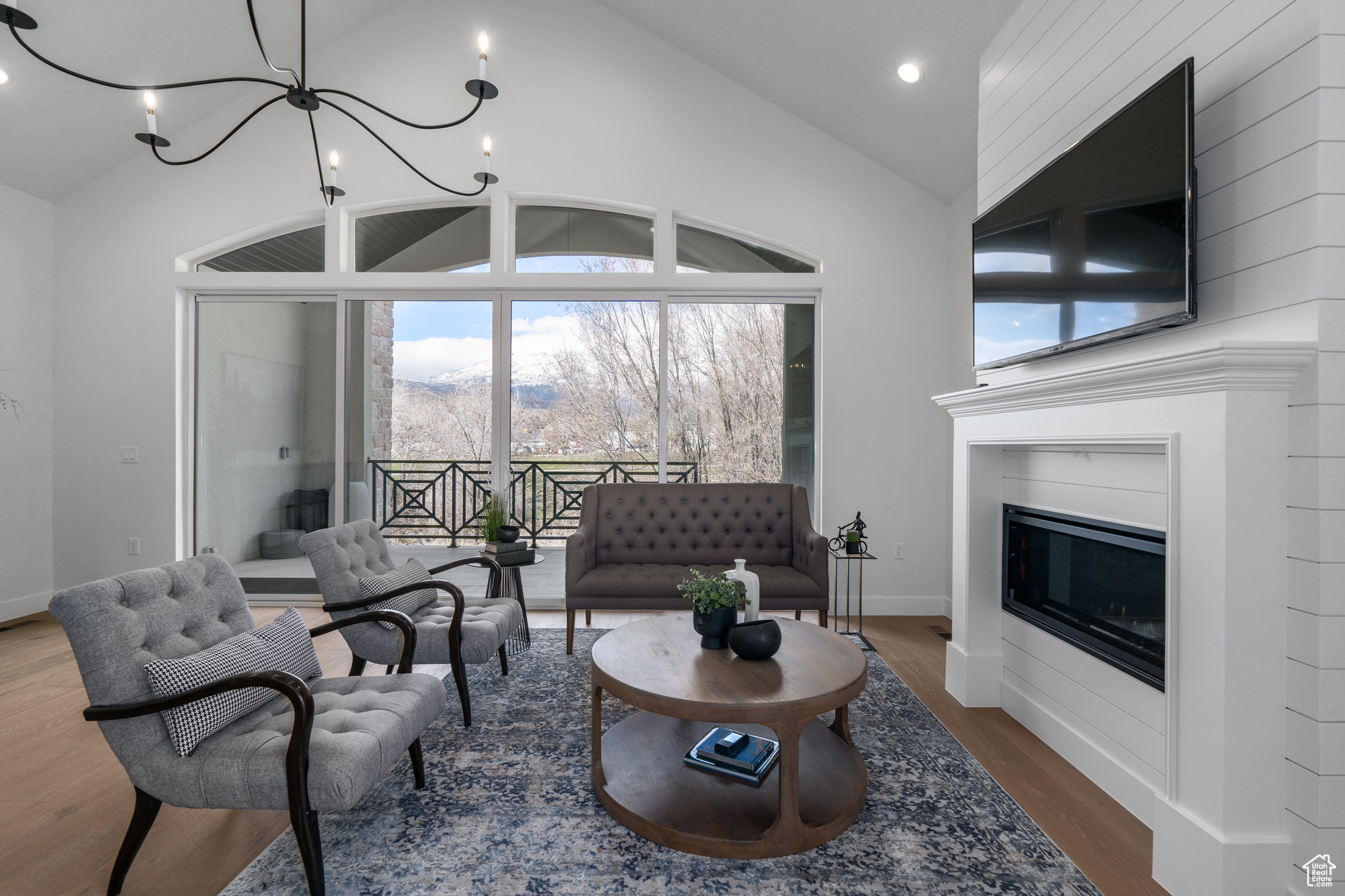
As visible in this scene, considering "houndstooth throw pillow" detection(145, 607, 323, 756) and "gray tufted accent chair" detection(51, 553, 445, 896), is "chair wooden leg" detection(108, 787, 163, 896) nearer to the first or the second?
"gray tufted accent chair" detection(51, 553, 445, 896)

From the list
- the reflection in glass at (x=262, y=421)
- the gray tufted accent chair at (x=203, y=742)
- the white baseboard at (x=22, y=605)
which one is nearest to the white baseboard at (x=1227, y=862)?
the gray tufted accent chair at (x=203, y=742)

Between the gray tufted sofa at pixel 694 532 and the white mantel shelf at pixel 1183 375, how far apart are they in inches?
69.6

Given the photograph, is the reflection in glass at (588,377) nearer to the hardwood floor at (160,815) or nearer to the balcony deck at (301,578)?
the balcony deck at (301,578)

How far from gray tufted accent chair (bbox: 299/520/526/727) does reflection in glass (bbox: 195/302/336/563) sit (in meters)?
2.12

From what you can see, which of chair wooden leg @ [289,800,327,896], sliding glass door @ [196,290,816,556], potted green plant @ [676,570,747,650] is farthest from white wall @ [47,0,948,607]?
chair wooden leg @ [289,800,327,896]

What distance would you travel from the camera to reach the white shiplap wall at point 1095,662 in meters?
1.99

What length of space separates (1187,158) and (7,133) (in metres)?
6.13

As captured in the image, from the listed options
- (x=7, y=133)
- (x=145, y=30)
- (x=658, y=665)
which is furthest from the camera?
(x=7, y=133)

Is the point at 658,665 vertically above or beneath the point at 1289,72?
beneath

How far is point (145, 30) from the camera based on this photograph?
3.66 meters

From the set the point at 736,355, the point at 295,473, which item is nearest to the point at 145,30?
the point at 295,473

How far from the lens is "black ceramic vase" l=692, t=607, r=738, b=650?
7.53 feet

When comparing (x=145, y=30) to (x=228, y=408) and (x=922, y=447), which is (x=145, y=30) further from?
(x=922, y=447)

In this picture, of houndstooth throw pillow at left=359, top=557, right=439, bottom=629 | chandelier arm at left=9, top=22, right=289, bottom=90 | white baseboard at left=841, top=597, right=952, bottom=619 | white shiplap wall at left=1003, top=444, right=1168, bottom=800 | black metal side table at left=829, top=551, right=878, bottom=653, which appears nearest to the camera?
chandelier arm at left=9, top=22, right=289, bottom=90
